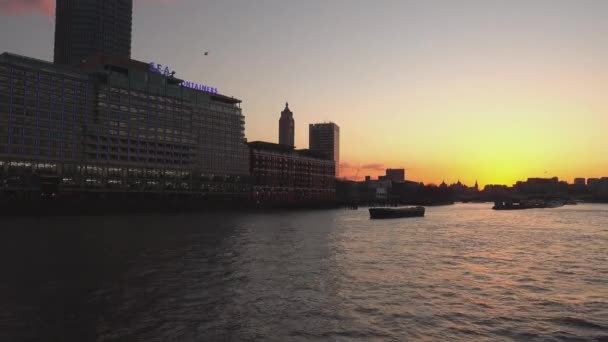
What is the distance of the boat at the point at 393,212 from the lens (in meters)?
152

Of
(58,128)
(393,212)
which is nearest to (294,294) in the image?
(393,212)

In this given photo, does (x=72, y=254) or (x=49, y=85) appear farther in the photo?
(x=49, y=85)

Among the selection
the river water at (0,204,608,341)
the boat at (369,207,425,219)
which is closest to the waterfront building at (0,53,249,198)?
the boat at (369,207,425,219)

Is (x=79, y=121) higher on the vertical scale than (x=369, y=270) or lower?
higher

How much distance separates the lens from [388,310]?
27516 millimetres

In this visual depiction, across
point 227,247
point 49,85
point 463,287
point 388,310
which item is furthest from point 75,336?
point 49,85

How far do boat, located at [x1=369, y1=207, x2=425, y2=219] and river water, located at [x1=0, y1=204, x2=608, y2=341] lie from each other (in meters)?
94.8

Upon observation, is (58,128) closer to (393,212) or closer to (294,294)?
(393,212)

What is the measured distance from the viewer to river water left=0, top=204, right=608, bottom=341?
2336 centimetres

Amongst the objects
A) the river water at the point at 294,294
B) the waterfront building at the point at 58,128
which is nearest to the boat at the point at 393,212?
the river water at the point at 294,294

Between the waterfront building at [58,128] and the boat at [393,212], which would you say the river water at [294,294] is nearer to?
the boat at [393,212]

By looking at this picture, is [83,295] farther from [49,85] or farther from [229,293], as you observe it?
[49,85]

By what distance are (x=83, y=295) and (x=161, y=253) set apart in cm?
2152

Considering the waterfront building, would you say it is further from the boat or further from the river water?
the river water
